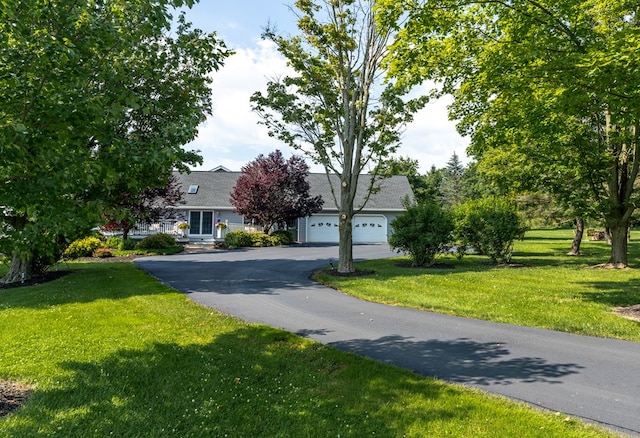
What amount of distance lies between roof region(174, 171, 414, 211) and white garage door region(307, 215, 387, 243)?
868 millimetres

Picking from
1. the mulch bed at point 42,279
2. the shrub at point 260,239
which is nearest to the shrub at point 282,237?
the shrub at point 260,239

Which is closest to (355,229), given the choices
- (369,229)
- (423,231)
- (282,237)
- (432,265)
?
(369,229)

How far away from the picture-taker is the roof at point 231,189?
3082 centimetres

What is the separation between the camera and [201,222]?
99.5ft

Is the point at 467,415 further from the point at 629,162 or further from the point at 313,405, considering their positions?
the point at 629,162

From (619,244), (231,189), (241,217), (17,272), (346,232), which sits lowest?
(17,272)

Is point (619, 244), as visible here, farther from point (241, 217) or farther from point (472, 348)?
point (241, 217)

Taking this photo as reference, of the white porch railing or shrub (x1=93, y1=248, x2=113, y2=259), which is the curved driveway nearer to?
shrub (x1=93, y1=248, x2=113, y2=259)

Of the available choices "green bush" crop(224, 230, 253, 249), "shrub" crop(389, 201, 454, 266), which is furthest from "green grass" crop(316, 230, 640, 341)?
"green bush" crop(224, 230, 253, 249)

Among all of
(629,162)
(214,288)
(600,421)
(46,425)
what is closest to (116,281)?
(214,288)

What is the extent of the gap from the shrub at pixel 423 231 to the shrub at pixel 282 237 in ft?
40.9

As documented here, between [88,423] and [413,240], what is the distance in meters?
13.5

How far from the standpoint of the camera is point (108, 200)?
479 centimetres

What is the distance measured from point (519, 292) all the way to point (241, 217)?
23.2 metres
